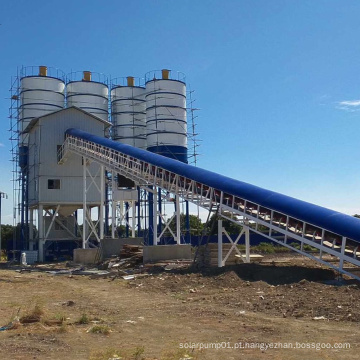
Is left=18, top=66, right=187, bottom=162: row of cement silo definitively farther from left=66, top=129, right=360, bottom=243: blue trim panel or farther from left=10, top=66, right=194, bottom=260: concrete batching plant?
left=66, top=129, right=360, bottom=243: blue trim panel

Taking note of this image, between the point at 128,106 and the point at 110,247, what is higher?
the point at 128,106

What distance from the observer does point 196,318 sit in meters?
10.6

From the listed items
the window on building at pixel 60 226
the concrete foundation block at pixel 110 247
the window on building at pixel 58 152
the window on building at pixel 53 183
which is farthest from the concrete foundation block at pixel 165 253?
the window on building at pixel 60 226

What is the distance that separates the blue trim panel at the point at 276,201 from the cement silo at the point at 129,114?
1906cm

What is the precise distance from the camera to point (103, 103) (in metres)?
43.6

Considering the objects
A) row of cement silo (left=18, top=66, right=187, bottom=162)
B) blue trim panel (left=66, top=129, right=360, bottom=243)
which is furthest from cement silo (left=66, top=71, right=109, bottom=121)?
blue trim panel (left=66, top=129, right=360, bottom=243)

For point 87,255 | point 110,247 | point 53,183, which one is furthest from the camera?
point 53,183

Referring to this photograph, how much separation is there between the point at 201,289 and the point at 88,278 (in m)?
7.45

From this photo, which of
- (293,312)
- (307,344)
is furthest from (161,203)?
(307,344)

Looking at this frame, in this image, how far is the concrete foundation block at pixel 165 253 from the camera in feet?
81.8

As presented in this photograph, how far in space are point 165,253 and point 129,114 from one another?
73.8 ft

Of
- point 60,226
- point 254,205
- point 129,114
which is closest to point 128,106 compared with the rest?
point 129,114

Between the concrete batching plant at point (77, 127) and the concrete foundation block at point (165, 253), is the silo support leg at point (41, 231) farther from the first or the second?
the concrete foundation block at point (165, 253)

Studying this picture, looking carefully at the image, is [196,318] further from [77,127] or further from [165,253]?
[77,127]
